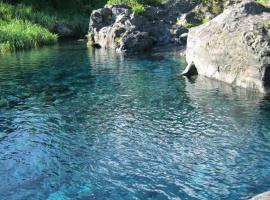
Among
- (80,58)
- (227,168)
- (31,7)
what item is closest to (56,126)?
(227,168)

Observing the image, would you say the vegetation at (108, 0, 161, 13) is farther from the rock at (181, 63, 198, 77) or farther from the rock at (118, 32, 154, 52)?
the rock at (181, 63, 198, 77)

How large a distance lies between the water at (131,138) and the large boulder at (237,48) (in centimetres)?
112

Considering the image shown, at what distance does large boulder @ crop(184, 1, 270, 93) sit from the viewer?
26.0 m

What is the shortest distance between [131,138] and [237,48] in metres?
11.8

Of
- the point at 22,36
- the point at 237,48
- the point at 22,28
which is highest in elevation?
the point at 22,28

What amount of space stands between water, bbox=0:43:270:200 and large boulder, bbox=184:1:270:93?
1.12 m

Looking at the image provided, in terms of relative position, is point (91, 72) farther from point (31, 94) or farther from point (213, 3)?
point (213, 3)

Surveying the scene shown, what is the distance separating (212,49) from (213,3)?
23.7 meters

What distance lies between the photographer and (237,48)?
90.9ft

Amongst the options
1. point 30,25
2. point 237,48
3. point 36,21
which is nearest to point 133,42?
point 30,25

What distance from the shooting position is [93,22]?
53.0 meters

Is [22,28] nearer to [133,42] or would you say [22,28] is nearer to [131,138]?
[133,42]

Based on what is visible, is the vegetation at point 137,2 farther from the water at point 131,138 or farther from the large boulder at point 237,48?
the water at point 131,138

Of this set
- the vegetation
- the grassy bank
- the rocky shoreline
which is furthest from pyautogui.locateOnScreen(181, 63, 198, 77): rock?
the grassy bank
